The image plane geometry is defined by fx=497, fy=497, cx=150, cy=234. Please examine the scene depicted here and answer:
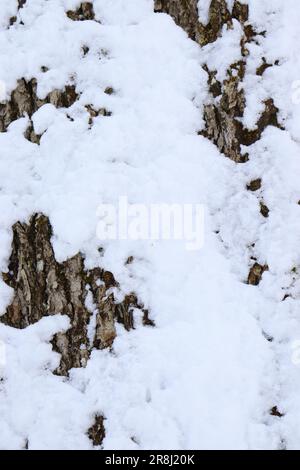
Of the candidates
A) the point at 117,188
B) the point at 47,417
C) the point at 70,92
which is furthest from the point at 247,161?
the point at 47,417

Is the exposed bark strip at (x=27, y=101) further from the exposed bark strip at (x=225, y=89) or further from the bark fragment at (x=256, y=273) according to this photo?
the bark fragment at (x=256, y=273)

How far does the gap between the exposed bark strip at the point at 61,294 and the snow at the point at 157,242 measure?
7 cm

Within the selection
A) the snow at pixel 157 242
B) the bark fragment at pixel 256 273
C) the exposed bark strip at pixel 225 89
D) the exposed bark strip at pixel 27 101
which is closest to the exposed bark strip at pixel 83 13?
the snow at pixel 157 242

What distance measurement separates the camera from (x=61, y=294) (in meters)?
3.67

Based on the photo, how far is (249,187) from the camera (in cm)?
397

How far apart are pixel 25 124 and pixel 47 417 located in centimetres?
247

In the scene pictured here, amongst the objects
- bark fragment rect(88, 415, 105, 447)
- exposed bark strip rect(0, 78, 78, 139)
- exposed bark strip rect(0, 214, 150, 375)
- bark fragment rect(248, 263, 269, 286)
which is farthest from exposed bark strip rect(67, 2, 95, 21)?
bark fragment rect(88, 415, 105, 447)

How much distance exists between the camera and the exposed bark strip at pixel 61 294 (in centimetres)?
350

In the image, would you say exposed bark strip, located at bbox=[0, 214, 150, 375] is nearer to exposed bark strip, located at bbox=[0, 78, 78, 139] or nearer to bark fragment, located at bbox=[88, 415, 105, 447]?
bark fragment, located at bbox=[88, 415, 105, 447]

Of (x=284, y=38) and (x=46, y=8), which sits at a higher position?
(x=46, y=8)

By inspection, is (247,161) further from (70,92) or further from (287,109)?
(70,92)

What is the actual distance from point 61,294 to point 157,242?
0.81 meters

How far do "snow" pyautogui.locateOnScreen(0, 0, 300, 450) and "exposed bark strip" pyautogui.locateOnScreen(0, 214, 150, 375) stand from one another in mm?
70

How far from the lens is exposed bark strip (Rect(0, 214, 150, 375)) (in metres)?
3.50
